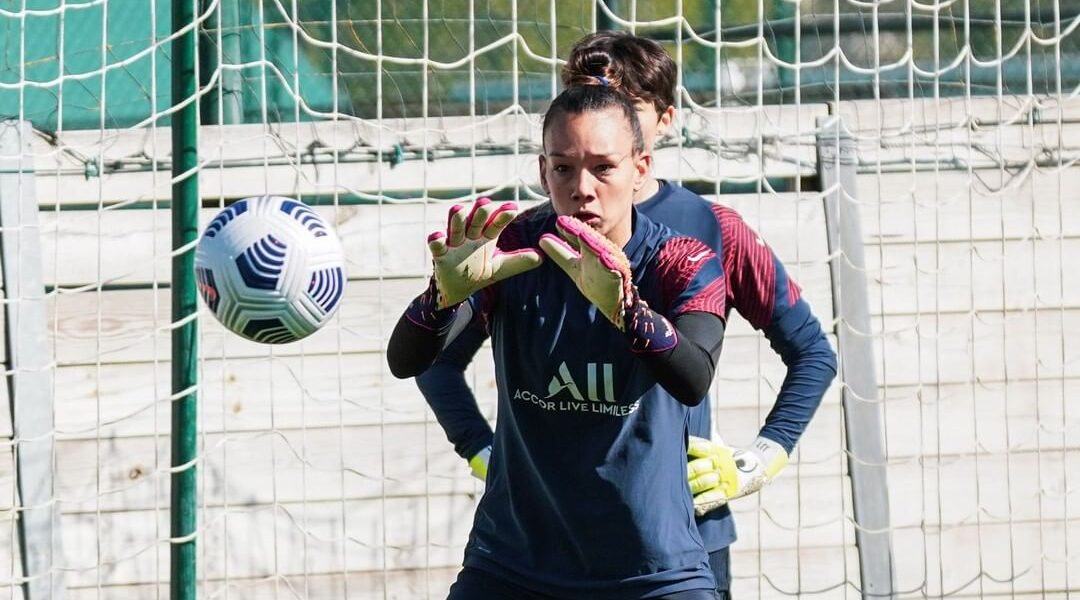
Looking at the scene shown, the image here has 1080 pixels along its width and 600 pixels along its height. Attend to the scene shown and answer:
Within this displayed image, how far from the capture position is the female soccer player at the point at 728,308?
292 cm

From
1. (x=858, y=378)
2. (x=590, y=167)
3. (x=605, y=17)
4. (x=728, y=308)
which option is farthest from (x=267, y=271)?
(x=858, y=378)

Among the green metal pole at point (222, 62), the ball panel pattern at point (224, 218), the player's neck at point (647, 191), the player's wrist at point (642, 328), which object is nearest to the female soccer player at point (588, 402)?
the player's wrist at point (642, 328)

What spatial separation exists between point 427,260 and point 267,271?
168 cm

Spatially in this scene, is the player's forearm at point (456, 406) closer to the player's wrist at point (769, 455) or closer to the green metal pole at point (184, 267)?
the player's wrist at point (769, 455)

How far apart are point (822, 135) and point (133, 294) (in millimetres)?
2343

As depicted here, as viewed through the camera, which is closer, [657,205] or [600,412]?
[600,412]

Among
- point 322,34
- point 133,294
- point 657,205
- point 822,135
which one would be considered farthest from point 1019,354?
point 133,294

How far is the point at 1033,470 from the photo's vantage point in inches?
181

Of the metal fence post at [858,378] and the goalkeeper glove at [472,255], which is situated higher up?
the goalkeeper glove at [472,255]

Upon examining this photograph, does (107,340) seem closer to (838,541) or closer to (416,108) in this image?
(416,108)

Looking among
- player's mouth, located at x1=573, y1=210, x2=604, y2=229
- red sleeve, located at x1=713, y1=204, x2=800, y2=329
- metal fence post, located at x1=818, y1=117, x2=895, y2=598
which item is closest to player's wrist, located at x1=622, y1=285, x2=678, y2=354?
player's mouth, located at x1=573, y1=210, x2=604, y2=229

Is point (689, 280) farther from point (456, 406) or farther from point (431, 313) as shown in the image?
point (456, 406)

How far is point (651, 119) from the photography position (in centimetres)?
291

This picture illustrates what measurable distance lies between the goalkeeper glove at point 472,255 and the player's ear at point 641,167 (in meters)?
0.41
